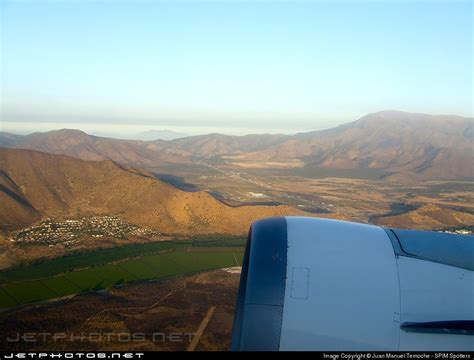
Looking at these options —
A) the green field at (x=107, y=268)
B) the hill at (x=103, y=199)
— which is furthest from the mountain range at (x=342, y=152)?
the green field at (x=107, y=268)

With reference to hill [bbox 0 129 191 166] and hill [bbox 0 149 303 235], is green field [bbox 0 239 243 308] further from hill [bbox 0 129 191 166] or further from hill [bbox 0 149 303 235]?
hill [bbox 0 129 191 166]

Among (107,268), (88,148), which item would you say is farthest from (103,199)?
(88,148)

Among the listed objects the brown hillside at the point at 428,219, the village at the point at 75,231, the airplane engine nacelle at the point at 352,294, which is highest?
the airplane engine nacelle at the point at 352,294

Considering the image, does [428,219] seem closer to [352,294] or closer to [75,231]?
[75,231]

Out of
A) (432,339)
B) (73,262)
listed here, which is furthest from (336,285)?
(73,262)

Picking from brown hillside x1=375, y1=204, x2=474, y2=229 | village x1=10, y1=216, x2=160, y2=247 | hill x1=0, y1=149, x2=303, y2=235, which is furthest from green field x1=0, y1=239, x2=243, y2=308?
brown hillside x1=375, y1=204, x2=474, y2=229

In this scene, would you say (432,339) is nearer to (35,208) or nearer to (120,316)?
(120,316)

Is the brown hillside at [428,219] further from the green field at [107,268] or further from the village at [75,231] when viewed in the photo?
the village at [75,231]

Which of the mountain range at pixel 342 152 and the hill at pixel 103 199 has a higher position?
the mountain range at pixel 342 152
